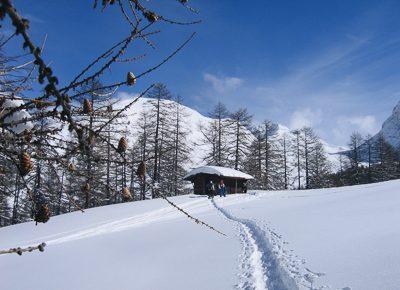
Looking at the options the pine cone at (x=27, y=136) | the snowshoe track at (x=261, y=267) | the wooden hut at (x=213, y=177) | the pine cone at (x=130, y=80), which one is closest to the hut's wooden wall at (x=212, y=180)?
the wooden hut at (x=213, y=177)

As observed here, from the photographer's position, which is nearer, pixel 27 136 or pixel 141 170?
pixel 141 170

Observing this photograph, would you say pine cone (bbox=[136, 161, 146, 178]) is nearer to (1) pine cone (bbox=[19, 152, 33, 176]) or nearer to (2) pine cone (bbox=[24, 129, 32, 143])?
(1) pine cone (bbox=[19, 152, 33, 176])

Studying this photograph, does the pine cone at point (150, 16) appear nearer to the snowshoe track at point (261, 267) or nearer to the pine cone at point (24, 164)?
the pine cone at point (24, 164)

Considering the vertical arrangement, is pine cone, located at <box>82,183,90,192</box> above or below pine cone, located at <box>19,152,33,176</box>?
below

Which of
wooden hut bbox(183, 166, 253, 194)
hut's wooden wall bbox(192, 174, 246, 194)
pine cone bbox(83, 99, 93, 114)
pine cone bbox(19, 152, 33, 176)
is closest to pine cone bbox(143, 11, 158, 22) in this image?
pine cone bbox(83, 99, 93, 114)

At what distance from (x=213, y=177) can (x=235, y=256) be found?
24.0 m

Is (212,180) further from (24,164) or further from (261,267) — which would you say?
(24,164)

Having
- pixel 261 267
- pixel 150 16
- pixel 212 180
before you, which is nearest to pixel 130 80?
pixel 150 16

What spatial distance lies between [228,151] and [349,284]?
35.8m

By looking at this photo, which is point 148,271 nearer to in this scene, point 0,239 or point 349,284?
point 349,284

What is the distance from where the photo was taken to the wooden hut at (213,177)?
32.4 m

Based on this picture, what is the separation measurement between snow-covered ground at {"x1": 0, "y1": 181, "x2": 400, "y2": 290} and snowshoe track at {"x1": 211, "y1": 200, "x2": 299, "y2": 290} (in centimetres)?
2

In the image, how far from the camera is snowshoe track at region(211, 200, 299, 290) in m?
6.64

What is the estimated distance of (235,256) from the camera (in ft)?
29.4
